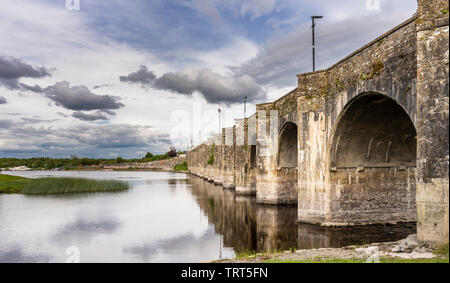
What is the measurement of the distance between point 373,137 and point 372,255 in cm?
945

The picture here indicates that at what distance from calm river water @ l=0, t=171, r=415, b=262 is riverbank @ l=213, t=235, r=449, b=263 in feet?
12.9

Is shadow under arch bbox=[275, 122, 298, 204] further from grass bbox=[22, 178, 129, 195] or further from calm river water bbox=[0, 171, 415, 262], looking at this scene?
grass bbox=[22, 178, 129, 195]

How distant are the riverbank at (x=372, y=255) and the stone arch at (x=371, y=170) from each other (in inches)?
270

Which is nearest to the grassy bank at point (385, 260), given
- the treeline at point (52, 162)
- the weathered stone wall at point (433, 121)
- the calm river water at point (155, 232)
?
the weathered stone wall at point (433, 121)

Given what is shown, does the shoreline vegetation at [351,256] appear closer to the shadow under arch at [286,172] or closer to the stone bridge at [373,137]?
the stone bridge at [373,137]

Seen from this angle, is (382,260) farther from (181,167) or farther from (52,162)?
(52,162)

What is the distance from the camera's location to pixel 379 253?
394 inches

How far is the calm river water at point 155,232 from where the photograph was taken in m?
14.8

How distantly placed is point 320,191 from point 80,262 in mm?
11713

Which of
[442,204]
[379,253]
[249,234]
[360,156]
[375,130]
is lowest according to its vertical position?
[249,234]

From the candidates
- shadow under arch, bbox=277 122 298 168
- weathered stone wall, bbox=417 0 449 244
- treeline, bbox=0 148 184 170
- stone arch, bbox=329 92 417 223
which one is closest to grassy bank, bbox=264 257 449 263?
weathered stone wall, bbox=417 0 449 244

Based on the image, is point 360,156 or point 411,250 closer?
point 411,250
